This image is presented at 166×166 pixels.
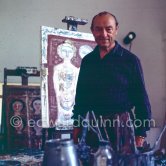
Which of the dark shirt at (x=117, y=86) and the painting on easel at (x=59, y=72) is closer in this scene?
the dark shirt at (x=117, y=86)

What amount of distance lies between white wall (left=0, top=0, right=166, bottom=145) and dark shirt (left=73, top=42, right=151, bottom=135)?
4.90ft

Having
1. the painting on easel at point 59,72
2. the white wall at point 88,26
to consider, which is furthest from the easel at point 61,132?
the white wall at point 88,26

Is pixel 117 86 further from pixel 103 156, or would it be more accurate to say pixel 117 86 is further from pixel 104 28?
pixel 103 156

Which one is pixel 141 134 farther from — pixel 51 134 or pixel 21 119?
pixel 21 119

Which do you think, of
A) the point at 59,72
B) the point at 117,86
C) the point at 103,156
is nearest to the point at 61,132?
the point at 59,72

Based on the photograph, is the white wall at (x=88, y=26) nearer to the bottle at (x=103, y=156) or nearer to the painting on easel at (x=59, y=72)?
the painting on easel at (x=59, y=72)

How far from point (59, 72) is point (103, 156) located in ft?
4.93

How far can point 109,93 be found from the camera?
142 cm

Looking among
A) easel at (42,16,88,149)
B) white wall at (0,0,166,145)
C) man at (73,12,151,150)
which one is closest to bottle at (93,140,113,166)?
man at (73,12,151,150)

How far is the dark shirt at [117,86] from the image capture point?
1416mm

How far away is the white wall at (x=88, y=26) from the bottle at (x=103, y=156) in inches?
82.0

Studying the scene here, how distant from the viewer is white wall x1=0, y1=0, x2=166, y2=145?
2779 mm

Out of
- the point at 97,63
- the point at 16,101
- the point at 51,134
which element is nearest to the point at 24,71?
the point at 16,101

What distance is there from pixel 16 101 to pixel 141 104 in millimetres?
1271
